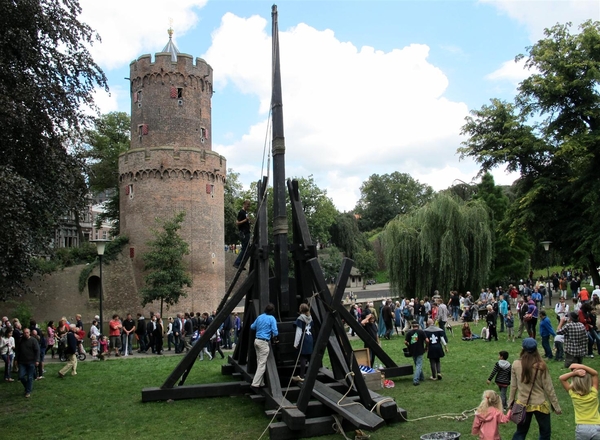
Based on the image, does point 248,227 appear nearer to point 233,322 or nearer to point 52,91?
point 52,91

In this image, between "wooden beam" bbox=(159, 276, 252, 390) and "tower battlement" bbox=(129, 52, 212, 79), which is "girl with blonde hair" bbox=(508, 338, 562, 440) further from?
"tower battlement" bbox=(129, 52, 212, 79)

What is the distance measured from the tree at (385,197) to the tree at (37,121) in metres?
72.9

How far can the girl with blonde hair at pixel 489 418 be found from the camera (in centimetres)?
584

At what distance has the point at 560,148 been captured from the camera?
27.4 m

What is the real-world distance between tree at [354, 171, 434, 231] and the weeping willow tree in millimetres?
54618

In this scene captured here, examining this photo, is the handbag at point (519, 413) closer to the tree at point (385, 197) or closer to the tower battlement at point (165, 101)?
the tower battlement at point (165, 101)

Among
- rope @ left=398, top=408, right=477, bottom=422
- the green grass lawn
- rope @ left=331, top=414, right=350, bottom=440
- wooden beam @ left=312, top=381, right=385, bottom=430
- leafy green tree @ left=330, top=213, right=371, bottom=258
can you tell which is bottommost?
the green grass lawn

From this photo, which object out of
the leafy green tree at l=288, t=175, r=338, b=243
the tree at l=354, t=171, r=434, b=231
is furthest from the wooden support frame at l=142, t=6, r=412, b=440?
the tree at l=354, t=171, r=434, b=231

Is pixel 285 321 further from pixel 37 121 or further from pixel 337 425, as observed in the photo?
pixel 37 121

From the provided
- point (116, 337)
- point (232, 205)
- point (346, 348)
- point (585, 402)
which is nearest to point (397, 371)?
point (346, 348)

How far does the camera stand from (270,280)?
10820 mm

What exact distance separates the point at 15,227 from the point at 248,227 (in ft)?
15.3

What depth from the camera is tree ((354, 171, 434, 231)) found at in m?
84.2

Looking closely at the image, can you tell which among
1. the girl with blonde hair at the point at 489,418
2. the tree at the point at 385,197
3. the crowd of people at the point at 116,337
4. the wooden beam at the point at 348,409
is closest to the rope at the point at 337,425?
the wooden beam at the point at 348,409
